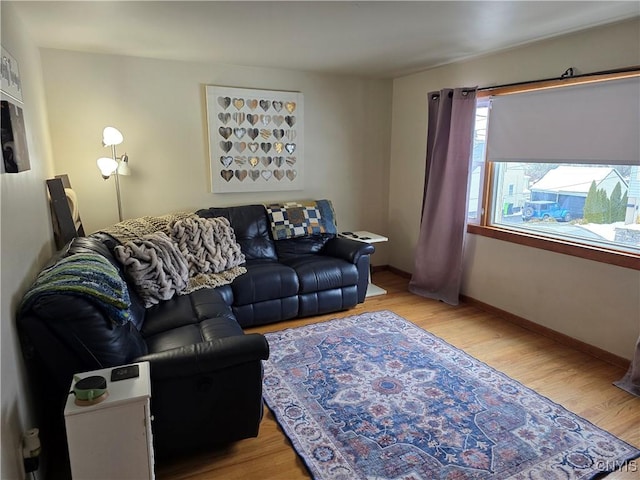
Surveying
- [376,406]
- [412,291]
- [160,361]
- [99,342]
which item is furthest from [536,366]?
[99,342]

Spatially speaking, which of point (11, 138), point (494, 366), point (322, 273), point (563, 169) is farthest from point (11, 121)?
point (563, 169)

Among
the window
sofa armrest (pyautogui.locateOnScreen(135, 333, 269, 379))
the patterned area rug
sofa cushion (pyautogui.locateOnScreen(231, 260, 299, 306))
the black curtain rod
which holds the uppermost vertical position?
the black curtain rod

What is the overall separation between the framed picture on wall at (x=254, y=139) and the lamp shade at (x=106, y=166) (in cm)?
91

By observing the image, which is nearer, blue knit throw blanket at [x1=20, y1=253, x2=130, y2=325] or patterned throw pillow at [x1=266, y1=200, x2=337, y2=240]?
blue knit throw blanket at [x1=20, y1=253, x2=130, y2=325]

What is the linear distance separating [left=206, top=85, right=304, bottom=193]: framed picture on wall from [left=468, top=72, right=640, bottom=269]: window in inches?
70.6

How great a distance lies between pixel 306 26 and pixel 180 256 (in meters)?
1.80

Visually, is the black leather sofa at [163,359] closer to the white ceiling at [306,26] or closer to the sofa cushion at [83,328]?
the sofa cushion at [83,328]

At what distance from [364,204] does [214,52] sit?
2.32 meters

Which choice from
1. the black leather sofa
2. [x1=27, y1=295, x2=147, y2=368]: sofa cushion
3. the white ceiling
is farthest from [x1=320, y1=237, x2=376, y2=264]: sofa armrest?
[x1=27, y1=295, x2=147, y2=368]: sofa cushion

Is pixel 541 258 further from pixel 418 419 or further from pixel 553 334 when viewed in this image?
pixel 418 419

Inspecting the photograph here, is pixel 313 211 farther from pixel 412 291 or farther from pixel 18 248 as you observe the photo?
pixel 18 248

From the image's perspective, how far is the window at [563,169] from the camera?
273 centimetres

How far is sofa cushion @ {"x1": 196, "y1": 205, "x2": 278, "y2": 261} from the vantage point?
12.6 ft

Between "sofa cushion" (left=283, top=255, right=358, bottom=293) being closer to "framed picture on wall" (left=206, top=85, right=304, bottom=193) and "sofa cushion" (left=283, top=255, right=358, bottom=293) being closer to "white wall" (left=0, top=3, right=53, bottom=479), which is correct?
"framed picture on wall" (left=206, top=85, right=304, bottom=193)
